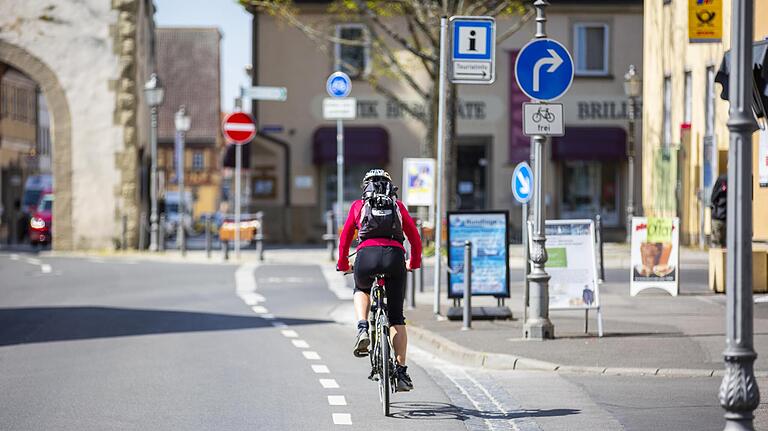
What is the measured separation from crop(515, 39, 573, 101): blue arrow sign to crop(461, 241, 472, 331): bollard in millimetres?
1918

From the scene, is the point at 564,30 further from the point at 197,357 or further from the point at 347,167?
the point at 197,357

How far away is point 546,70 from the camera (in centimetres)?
1526

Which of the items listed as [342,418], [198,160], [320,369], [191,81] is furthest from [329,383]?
[198,160]

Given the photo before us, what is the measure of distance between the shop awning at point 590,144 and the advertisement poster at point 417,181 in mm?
18022

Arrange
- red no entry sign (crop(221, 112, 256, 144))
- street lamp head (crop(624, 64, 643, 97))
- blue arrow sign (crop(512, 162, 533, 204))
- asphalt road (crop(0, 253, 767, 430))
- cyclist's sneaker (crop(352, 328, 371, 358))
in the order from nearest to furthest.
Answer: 1. asphalt road (crop(0, 253, 767, 430))
2. cyclist's sneaker (crop(352, 328, 371, 358))
3. blue arrow sign (crop(512, 162, 533, 204))
4. red no entry sign (crop(221, 112, 256, 144))
5. street lamp head (crop(624, 64, 643, 97))

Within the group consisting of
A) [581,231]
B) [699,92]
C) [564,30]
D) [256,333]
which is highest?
[564,30]

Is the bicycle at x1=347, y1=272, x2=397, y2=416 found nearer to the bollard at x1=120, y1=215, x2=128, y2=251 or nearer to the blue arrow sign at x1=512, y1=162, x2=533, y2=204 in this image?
the blue arrow sign at x1=512, y1=162, x2=533, y2=204

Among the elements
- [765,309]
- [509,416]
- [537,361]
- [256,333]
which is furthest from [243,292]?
[509,416]

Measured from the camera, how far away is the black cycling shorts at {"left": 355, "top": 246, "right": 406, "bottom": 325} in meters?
10.9

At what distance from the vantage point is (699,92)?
31891 millimetres

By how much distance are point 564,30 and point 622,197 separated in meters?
5.18

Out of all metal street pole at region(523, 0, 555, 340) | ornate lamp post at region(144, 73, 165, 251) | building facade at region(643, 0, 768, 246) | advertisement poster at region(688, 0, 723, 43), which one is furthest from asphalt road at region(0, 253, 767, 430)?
ornate lamp post at region(144, 73, 165, 251)

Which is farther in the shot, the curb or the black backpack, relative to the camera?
the curb

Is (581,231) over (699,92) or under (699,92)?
under
